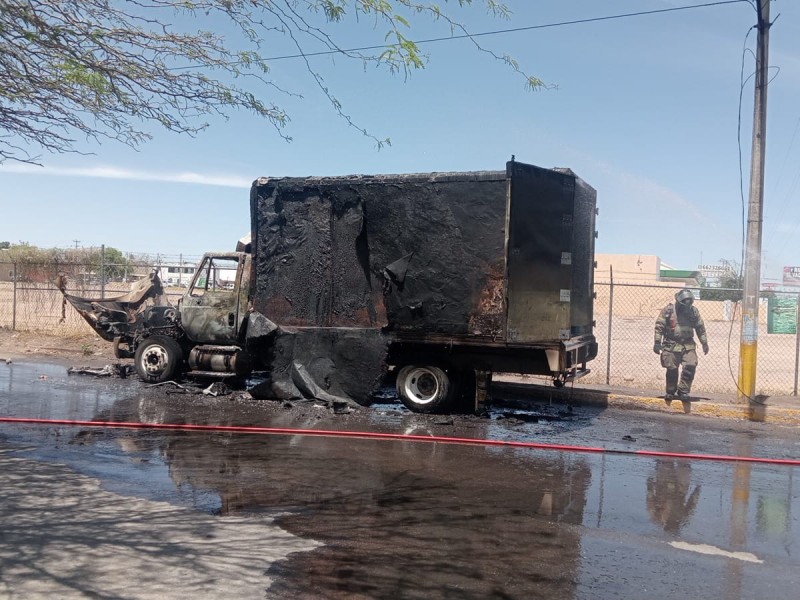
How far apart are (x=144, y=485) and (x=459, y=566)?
307 cm

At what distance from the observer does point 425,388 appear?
10453 millimetres

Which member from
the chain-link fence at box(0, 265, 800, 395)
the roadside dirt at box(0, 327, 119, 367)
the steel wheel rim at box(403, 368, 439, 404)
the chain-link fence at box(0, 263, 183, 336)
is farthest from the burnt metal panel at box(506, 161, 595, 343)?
the chain-link fence at box(0, 263, 183, 336)

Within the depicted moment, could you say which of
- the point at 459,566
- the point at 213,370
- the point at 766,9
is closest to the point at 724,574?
the point at 459,566

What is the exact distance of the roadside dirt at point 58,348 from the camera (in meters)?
15.9

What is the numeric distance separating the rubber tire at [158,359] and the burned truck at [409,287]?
24.4 inches

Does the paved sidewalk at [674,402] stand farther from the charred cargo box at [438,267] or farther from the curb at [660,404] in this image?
the charred cargo box at [438,267]

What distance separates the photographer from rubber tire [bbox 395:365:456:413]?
10.2 meters

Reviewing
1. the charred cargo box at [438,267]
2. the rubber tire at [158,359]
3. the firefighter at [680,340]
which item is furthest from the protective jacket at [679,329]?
the rubber tire at [158,359]

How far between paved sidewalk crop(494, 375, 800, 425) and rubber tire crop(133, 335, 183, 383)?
5558 mm

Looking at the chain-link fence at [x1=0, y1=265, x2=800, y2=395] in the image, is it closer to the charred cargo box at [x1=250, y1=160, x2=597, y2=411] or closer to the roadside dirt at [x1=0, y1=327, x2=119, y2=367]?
the roadside dirt at [x1=0, y1=327, x2=119, y2=367]

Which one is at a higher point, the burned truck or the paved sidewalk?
the burned truck

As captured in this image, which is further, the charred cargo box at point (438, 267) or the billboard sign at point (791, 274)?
the billboard sign at point (791, 274)

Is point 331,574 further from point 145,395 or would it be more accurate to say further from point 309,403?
point 145,395

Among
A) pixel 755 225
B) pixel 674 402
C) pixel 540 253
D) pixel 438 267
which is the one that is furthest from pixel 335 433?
pixel 755 225
